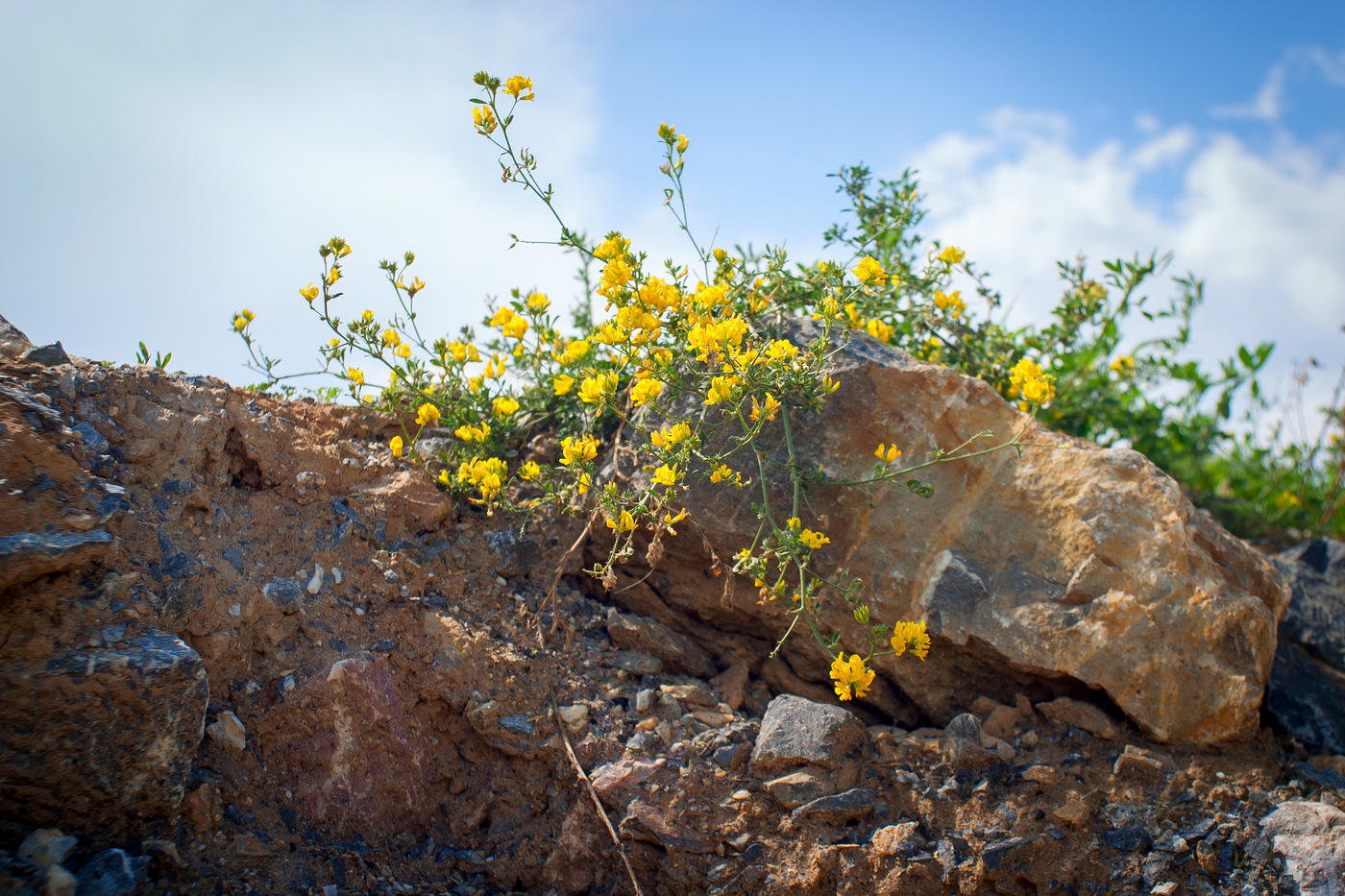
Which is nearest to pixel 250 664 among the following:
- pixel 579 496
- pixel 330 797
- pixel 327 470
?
pixel 330 797

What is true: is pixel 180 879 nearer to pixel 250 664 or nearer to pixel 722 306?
pixel 250 664

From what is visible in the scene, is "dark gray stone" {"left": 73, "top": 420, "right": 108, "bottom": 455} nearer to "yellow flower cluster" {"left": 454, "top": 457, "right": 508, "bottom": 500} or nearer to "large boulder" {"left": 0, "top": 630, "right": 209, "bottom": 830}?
"large boulder" {"left": 0, "top": 630, "right": 209, "bottom": 830}

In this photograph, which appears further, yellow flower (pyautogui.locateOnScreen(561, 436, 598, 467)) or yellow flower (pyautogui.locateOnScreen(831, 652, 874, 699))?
yellow flower (pyautogui.locateOnScreen(561, 436, 598, 467))

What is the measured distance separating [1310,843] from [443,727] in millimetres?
2892

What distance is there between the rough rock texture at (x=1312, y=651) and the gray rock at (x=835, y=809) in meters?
1.95

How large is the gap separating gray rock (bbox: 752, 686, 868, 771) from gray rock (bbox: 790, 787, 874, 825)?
0.12 m

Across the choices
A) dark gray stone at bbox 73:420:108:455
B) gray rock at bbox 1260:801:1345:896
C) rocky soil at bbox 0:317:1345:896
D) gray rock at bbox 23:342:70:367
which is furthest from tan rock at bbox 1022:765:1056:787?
gray rock at bbox 23:342:70:367

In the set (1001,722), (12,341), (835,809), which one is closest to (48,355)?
(12,341)

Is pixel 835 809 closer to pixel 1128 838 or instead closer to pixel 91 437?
pixel 1128 838

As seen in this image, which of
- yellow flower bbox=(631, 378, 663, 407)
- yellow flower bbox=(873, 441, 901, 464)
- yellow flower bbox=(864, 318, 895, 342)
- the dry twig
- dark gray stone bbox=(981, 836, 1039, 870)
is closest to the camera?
the dry twig

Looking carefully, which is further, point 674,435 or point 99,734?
point 674,435

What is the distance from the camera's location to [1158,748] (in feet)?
9.83

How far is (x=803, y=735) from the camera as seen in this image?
8.96ft

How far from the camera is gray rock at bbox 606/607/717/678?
3121 millimetres
